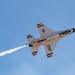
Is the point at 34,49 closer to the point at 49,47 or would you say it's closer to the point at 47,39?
the point at 47,39

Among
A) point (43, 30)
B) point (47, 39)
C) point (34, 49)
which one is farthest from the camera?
point (43, 30)

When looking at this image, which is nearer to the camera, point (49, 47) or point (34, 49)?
point (34, 49)

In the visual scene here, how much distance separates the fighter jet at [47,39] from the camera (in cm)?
13038

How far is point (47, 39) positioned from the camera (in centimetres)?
13150

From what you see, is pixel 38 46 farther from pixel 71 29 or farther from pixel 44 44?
pixel 71 29

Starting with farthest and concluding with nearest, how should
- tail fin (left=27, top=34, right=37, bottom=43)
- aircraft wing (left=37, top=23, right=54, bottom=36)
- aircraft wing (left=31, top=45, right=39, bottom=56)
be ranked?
1. aircraft wing (left=37, top=23, right=54, bottom=36)
2. aircraft wing (left=31, top=45, right=39, bottom=56)
3. tail fin (left=27, top=34, right=37, bottom=43)

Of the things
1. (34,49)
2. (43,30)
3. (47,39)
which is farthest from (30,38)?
(43,30)

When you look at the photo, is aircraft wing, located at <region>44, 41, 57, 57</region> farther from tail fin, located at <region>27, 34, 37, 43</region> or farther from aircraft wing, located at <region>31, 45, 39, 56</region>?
tail fin, located at <region>27, 34, 37, 43</region>

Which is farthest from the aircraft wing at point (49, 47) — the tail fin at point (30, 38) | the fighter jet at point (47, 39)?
the tail fin at point (30, 38)

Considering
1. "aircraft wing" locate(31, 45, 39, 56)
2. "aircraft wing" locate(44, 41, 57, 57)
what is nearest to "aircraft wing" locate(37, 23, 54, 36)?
"aircraft wing" locate(44, 41, 57, 57)

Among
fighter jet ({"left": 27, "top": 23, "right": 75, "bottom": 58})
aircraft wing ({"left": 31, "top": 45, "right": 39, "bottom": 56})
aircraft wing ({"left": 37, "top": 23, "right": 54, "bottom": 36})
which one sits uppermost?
aircraft wing ({"left": 37, "top": 23, "right": 54, "bottom": 36})

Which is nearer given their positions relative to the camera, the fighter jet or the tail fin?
the tail fin

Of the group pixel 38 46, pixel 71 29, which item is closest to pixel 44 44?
pixel 38 46

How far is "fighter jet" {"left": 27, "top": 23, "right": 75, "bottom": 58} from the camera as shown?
13038 cm
